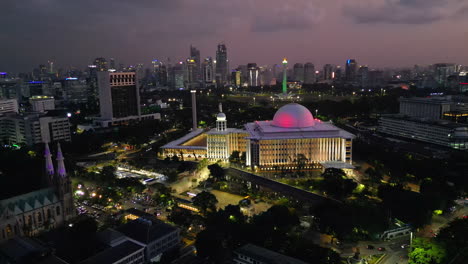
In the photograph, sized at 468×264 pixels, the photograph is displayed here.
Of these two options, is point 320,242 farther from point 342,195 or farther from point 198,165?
point 198,165

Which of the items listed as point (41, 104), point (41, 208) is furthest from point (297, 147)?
point (41, 104)

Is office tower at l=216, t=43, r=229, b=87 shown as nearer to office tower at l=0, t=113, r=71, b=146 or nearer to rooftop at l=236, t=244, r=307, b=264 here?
office tower at l=0, t=113, r=71, b=146

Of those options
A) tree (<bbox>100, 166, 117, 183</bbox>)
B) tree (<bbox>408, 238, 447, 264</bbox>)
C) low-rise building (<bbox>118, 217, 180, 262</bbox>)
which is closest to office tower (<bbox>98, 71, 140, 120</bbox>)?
tree (<bbox>100, 166, 117, 183</bbox>)

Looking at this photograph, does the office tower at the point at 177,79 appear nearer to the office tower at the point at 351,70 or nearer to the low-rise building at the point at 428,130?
the office tower at the point at 351,70

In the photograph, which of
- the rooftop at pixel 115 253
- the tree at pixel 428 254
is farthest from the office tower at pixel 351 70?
the rooftop at pixel 115 253

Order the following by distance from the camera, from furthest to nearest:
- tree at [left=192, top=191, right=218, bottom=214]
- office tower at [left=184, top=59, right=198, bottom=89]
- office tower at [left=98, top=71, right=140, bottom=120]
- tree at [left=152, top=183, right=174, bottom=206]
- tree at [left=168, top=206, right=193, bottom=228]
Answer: office tower at [left=184, top=59, right=198, bottom=89]
office tower at [left=98, top=71, right=140, bottom=120]
tree at [left=152, top=183, right=174, bottom=206]
tree at [left=192, top=191, right=218, bottom=214]
tree at [left=168, top=206, right=193, bottom=228]
